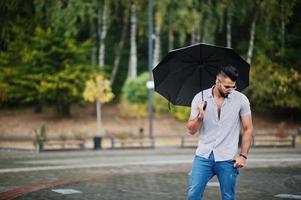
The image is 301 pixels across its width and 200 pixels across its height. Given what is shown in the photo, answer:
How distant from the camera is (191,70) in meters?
6.83

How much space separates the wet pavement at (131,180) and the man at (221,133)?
4.52 m

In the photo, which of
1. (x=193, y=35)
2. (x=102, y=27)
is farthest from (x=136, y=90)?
(x=193, y=35)

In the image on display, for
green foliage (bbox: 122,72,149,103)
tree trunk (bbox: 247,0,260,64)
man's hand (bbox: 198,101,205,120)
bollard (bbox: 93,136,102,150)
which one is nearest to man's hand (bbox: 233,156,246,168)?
man's hand (bbox: 198,101,205,120)

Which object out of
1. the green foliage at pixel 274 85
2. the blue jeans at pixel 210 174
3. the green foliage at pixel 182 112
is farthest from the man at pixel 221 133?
the green foliage at pixel 182 112

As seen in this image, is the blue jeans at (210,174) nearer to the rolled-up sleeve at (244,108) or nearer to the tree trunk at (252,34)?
the rolled-up sleeve at (244,108)

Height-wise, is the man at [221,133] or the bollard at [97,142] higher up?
the man at [221,133]

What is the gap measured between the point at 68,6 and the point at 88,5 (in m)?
1.41

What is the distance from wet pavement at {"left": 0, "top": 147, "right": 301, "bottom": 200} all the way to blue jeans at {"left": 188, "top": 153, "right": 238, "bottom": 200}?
14.7 feet

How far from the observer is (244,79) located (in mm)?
6906

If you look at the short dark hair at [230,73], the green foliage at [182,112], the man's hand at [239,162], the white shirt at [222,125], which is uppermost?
the short dark hair at [230,73]

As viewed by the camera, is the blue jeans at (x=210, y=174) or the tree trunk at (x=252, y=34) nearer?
the blue jeans at (x=210, y=174)

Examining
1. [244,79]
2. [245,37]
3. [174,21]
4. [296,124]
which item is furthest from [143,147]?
[245,37]

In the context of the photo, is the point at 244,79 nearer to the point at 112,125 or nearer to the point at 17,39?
the point at 112,125

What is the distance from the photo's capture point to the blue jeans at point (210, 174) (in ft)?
19.6
